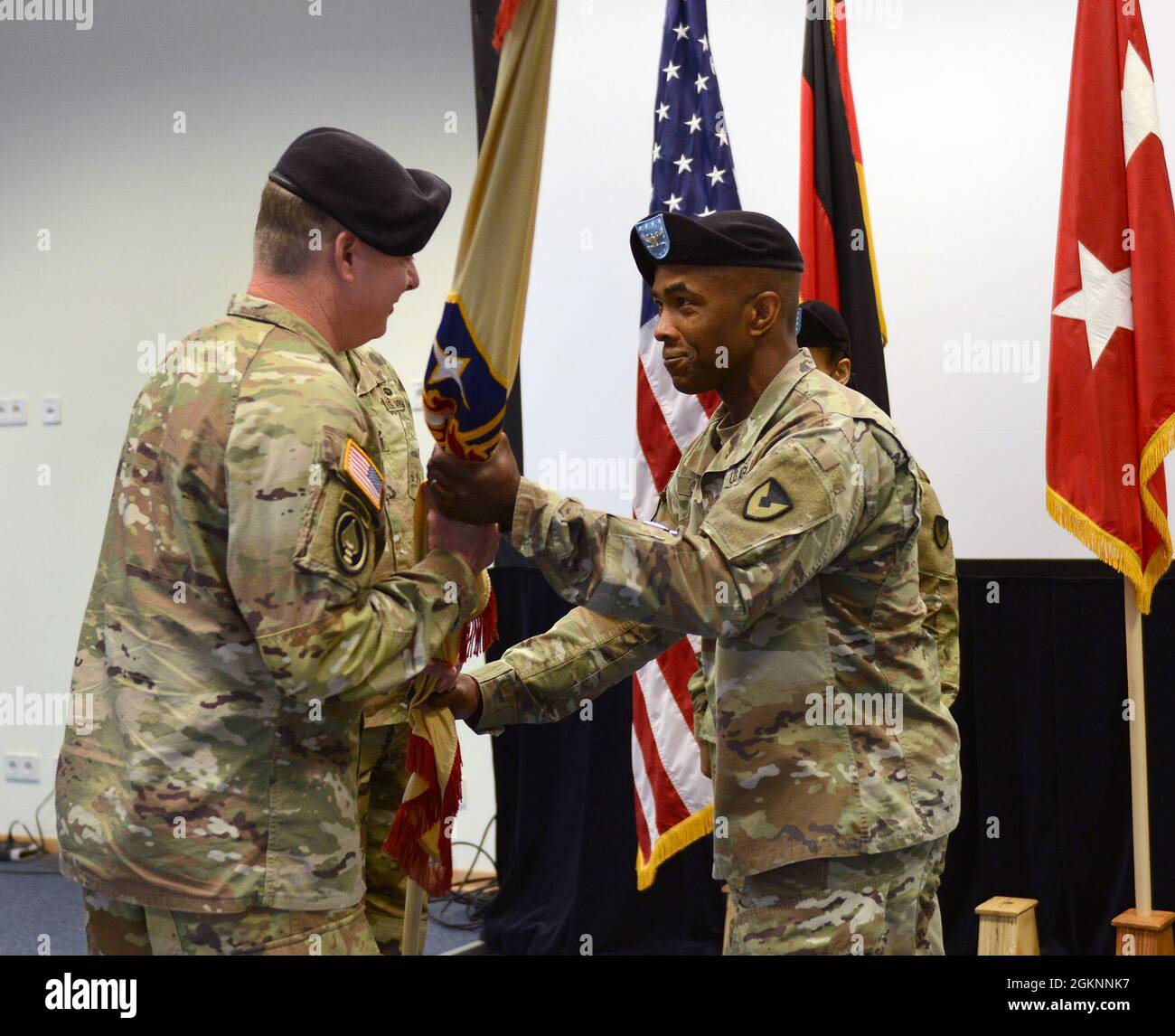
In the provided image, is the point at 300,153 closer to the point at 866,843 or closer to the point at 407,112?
the point at 866,843

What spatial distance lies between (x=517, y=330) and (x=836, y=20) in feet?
8.82

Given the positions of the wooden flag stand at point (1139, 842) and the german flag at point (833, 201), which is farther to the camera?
the german flag at point (833, 201)

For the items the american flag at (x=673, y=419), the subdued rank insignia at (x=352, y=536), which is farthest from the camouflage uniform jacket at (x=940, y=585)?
the subdued rank insignia at (x=352, y=536)

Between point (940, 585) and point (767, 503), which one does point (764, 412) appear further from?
point (940, 585)

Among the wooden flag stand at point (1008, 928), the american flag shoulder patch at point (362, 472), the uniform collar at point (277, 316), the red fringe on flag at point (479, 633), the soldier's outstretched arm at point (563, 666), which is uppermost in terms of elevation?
the uniform collar at point (277, 316)

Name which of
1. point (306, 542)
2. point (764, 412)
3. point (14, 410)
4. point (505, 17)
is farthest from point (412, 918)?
point (14, 410)

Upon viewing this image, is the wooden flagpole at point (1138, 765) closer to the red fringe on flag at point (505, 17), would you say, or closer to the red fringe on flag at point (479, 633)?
the red fringe on flag at point (479, 633)

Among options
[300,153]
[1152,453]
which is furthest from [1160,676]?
[300,153]

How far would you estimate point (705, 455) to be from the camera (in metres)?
2.26

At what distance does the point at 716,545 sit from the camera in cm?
185

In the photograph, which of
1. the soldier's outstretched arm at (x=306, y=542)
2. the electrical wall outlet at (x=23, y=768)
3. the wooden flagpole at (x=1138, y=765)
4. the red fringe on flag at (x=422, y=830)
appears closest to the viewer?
the soldier's outstretched arm at (x=306, y=542)

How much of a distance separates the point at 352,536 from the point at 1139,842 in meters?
2.86

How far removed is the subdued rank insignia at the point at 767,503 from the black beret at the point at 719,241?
1.37 feet

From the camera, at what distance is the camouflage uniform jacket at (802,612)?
180cm
